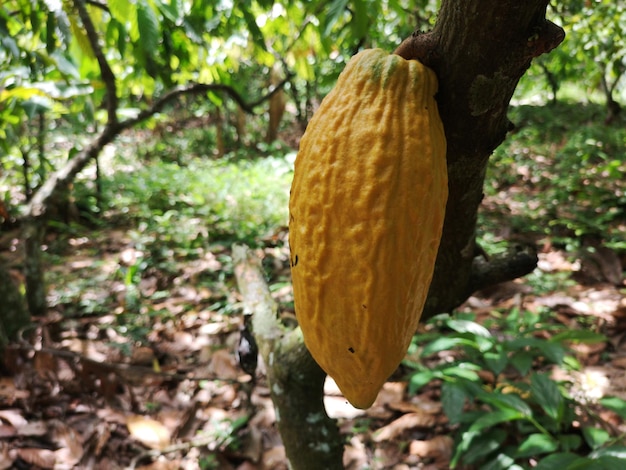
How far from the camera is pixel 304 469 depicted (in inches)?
41.1

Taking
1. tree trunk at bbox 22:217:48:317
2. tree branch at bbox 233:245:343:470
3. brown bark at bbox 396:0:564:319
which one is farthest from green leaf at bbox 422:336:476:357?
tree trunk at bbox 22:217:48:317

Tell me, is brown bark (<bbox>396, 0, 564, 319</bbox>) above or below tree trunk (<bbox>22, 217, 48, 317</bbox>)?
above

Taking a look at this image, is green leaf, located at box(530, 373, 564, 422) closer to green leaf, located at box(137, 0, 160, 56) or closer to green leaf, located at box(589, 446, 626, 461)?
green leaf, located at box(589, 446, 626, 461)

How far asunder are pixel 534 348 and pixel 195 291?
76.3 inches

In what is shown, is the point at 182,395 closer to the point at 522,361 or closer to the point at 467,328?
the point at 467,328

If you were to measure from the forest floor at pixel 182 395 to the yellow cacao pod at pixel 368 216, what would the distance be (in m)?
1.11

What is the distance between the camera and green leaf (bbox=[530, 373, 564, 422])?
52.7 inches

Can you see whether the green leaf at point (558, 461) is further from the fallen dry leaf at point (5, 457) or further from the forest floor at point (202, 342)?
the fallen dry leaf at point (5, 457)

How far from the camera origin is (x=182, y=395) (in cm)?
191

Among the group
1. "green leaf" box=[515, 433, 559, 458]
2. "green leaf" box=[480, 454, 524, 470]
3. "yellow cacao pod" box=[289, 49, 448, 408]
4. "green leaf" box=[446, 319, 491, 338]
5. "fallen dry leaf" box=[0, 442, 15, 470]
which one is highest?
"yellow cacao pod" box=[289, 49, 448, 408]

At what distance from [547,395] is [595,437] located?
16 centimetres

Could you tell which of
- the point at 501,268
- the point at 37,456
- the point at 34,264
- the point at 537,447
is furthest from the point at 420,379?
the point at 34,264

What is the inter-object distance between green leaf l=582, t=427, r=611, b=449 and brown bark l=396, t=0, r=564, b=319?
0.99m

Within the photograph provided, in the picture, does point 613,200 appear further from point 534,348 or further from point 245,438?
point 245,438
